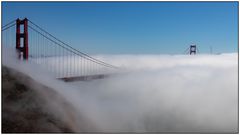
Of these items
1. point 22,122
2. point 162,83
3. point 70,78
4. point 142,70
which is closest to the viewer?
point 22,122

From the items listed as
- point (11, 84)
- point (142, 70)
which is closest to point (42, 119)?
point (11, 84)

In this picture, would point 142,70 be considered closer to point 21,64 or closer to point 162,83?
point 162,83

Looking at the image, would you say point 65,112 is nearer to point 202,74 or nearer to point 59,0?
point 59,0

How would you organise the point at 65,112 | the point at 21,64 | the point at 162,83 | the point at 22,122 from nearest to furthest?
the point at 22,122 → the point at 65,112 → the point at 21,64 → the point at 162,83

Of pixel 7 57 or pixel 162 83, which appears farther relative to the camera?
→ pixel 162 83

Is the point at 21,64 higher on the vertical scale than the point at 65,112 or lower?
higher

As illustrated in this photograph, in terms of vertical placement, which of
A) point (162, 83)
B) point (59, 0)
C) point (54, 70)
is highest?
point (59, 0)
